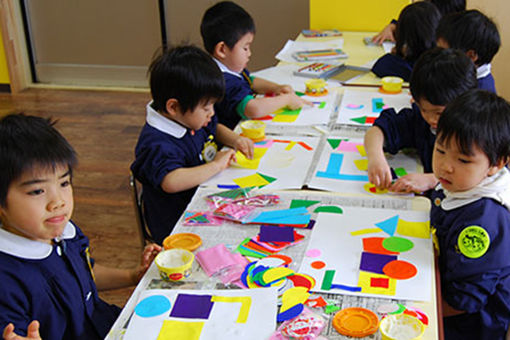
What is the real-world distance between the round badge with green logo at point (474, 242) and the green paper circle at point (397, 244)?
13 centimetres

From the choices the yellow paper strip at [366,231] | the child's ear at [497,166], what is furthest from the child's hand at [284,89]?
the child's ear at [497,166]

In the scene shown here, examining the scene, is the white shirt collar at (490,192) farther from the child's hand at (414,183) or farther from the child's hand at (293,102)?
the child's hand at (293,102)

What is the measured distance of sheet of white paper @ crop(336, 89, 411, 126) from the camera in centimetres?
224

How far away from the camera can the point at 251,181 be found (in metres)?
1.78

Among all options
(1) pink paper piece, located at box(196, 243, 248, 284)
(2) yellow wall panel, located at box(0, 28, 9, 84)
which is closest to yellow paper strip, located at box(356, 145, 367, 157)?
(1) pink paper piece, located at box(196, 243, 248, 284)

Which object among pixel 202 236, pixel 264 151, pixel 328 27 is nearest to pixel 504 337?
pixel 202 236

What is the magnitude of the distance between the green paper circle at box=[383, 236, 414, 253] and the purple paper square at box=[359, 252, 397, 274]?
0.12 ft

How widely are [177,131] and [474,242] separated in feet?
3.30

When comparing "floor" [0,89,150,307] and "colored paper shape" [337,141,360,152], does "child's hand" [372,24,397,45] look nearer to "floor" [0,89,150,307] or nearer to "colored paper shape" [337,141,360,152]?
"colored paper shape" [337,141,360,152]

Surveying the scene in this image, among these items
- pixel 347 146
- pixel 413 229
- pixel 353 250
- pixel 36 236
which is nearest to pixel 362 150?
pixel 347 146

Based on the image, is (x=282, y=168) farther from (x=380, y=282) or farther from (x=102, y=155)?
(x=102, y=155)

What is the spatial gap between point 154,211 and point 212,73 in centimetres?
53

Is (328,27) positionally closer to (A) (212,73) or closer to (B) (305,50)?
(B) (305,50)

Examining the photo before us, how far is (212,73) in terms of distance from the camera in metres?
1.84
